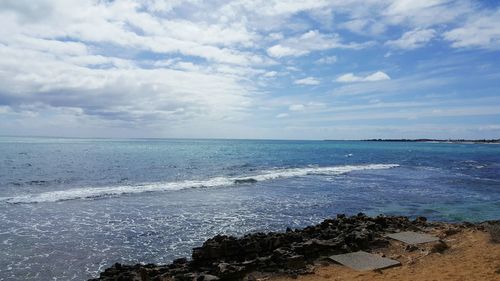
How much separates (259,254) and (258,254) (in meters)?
0.03

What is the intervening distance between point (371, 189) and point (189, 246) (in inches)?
671

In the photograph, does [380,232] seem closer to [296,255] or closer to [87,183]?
[296,255]

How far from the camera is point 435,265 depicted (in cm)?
920

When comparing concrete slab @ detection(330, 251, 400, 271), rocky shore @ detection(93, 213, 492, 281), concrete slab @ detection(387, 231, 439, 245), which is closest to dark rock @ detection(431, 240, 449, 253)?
concrete slab @ detection(387, 231, 439, 245)

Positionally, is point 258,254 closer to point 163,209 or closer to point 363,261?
point 363,261

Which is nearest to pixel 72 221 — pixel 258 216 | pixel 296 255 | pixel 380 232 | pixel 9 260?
pixel 9 260

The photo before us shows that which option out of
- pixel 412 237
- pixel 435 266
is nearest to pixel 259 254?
pixel 435 266

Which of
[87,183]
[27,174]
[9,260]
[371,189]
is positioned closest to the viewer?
[9,260]

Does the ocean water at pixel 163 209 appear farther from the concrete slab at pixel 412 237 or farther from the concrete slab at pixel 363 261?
the concrete slab at pixel 363 261

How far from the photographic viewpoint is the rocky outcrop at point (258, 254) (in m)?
8.98

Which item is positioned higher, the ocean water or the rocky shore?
the rocky shore

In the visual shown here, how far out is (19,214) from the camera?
17.6 m

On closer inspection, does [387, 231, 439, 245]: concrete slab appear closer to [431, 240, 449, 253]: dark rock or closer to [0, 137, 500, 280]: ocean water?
[431, 240, 449, 253]: dark rock

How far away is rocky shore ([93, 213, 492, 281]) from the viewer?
353 inches
